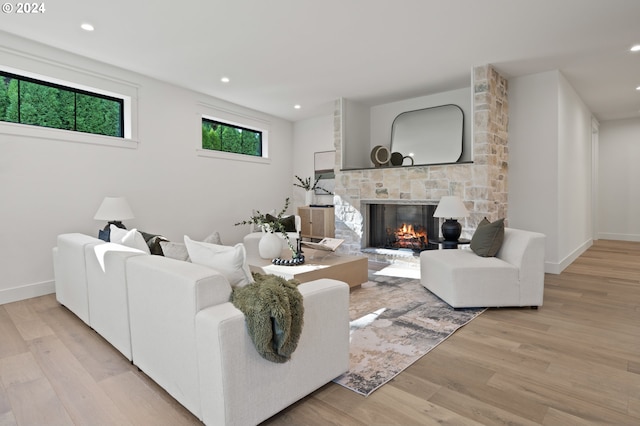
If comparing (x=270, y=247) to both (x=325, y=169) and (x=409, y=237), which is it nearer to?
(x=409, y=237)

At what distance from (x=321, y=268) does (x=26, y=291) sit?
3152mm

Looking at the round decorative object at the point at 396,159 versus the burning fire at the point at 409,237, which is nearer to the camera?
the burning fire at the point at 409,237

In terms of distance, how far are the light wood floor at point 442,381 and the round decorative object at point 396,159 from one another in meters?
3.11

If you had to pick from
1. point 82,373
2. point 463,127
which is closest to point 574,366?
point 82,373

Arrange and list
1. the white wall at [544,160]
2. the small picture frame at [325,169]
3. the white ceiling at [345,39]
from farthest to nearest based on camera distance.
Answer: the small picture frame at [325,169] → the white wall at [544,160] → the white ceiling at [345,39]

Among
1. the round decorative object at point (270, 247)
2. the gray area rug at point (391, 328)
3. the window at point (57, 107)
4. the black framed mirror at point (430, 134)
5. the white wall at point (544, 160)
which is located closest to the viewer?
the gray area rug at point (391, 328)

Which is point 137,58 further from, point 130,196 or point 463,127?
point 463,127

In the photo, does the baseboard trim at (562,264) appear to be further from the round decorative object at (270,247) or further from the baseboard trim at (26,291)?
the baseboard trim at (26,291)

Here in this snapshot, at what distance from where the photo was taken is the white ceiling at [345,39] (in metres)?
2.98

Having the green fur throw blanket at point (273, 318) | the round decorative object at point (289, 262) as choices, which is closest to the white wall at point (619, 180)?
the round decorative object at point (289, 262)

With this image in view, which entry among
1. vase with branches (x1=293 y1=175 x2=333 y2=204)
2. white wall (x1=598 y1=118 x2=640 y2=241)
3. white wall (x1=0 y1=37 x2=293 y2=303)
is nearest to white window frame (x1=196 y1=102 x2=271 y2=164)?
white wall (x1=0 y1=37 x2=293 y2=303)

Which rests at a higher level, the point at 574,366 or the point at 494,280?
the point at 494,280

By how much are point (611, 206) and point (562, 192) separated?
13.8ft

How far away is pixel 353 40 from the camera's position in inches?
141
